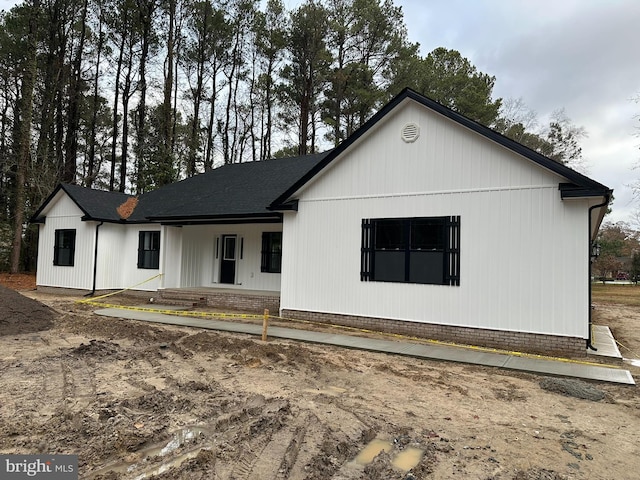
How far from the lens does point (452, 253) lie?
30.9 ft

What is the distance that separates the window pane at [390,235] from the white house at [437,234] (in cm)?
3

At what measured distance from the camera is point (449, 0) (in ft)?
40.9

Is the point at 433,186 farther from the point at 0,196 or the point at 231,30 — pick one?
the point at 0,196

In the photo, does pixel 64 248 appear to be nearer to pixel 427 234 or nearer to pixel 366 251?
pixel 366 251

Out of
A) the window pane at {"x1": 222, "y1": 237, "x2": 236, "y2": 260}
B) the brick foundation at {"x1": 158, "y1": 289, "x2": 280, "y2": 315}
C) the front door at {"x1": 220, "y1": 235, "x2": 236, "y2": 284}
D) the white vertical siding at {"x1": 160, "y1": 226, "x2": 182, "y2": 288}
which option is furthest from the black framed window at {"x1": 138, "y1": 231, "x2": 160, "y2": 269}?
the window pane at {"x1": 222, "y1": 237, "x2": 236, "y2": 260}

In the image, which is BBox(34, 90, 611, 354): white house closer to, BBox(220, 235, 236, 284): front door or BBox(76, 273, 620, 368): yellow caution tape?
BBox(76, 273, 620, 368): yellow caution tape

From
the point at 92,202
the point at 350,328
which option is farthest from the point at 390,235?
the point at 92,202

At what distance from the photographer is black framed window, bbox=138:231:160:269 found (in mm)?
16663

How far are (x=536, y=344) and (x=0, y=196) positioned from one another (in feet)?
107

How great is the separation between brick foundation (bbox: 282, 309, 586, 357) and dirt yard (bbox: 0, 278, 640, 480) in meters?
1.15

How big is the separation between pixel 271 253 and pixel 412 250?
6.53 meters

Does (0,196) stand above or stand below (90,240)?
above

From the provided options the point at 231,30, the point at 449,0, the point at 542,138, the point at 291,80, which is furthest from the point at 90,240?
the point at 542,138

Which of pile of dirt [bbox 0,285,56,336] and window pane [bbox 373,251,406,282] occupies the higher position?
window pane [bbox 373,251,406,282]
